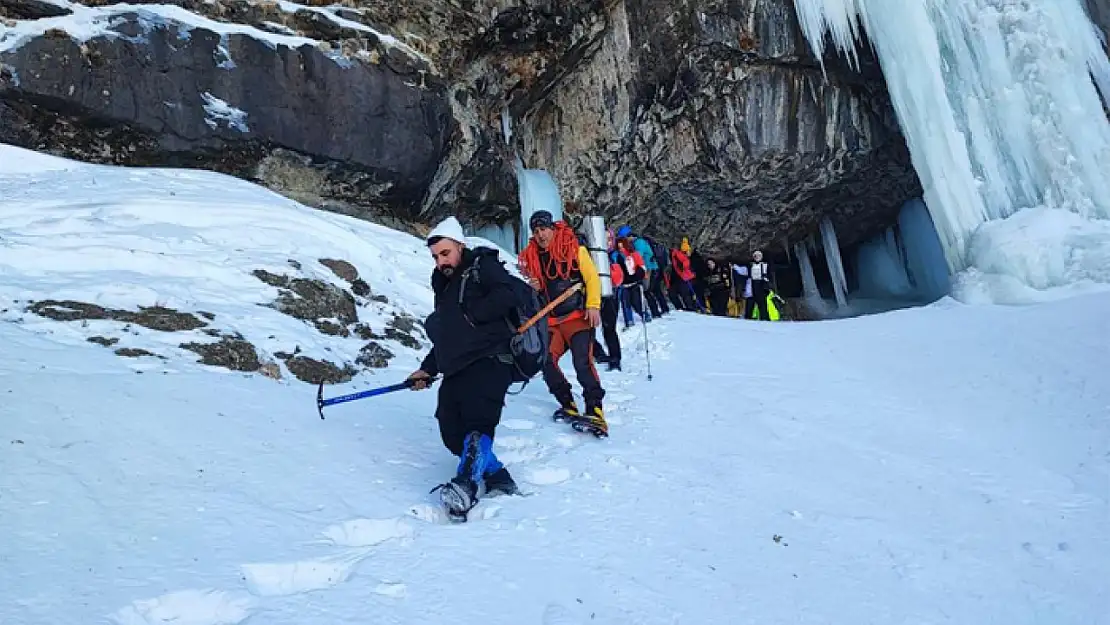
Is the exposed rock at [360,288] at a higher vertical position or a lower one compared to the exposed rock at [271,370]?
higher

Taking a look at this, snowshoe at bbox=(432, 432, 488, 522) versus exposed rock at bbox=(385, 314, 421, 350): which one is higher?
exposed rock at bbox=(385, 314, 421, 350)

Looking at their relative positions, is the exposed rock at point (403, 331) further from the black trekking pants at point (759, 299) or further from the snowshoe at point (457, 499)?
the black trekking pants at point (759, 299)

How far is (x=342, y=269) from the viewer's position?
820cm

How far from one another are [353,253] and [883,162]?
13.8 metres

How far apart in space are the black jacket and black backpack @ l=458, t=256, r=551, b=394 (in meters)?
0.02

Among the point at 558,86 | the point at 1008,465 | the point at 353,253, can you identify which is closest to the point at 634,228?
the point at 558,86

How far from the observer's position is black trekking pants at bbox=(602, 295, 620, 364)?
8.09 meters

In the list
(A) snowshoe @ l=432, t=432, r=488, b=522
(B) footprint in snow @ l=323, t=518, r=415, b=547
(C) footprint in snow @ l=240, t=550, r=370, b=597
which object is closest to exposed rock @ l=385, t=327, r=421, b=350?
(A) snowshoe @ l=432, t=432, r=488, b=522

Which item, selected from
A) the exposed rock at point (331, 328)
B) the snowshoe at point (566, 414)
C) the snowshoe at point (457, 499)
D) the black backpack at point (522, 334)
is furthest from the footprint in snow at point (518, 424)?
the exposed rock at point (331, 328)

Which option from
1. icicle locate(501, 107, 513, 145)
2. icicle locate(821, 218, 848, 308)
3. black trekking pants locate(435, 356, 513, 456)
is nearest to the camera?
black trekking pants locate(435, 356, 513, 456)

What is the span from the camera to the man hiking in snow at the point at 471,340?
382 centimetres

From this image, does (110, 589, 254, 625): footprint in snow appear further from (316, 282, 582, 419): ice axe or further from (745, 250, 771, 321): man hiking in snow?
(745, 250, 771, 321): man hiking in snow


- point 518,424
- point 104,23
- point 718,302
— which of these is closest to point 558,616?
point 518,424

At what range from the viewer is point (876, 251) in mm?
21094
